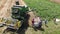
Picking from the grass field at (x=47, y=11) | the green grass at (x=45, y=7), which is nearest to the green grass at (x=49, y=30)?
the grass field at (x=47, y=11)

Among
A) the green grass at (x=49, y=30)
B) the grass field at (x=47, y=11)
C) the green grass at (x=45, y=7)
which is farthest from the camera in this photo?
the green grass at (x=45, y=7)

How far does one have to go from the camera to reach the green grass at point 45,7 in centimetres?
2155

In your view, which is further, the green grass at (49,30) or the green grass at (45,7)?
the green grass at (45,7)

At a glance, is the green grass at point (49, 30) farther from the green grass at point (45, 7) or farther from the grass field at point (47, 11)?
the green grass at point (45, 7)

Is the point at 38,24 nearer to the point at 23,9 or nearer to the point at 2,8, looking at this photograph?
the point at 23,9

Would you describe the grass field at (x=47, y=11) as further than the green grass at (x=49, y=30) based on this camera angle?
Yes

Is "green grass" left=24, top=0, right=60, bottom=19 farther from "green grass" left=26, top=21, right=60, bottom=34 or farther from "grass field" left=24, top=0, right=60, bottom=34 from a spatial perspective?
"green grass" left=26, top=21, right=60, bottom=34

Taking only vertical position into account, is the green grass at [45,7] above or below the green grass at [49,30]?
Answer: above

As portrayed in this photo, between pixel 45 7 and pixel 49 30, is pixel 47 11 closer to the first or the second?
pixel 45 7

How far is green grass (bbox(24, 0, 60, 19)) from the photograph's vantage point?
21547 mm

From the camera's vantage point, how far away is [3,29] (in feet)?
61.0

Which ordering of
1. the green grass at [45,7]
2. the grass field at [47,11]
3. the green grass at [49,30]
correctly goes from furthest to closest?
the green grass at [45,7] < the grass field at [47,11] < the green grass at [49,30]

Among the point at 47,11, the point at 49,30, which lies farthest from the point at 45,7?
the point at 49,30

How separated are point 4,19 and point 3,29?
1.10 m
